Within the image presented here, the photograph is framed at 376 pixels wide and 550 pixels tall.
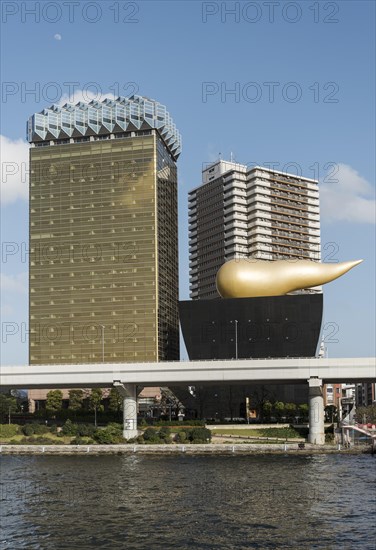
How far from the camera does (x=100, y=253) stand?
633 feet

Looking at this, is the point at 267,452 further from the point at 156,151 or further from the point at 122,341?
the point at 156,151

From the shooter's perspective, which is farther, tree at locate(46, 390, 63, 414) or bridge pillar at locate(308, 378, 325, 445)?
tree at locate(46, 390, 63, 414)

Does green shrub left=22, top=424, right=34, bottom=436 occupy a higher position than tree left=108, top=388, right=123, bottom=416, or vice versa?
tree left=108, top=388, right=123, bottom=416

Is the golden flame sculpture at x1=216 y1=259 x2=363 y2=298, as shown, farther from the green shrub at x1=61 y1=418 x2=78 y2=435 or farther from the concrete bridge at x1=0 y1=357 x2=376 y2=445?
the green shrub at x1=61 y1=418 x2=78 y2=435

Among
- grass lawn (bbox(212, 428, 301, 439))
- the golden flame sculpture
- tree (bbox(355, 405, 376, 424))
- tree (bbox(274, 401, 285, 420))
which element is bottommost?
tree (bbox(355, 405, 376, 424))

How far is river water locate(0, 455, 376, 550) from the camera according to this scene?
43.2m

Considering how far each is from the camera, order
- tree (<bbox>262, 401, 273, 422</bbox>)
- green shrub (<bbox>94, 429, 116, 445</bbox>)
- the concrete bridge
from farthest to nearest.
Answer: tree (<bbox>262, 401, 273, 422</bbox>), the concrete bridge, green shrub (<bbox>94, 429, 116, 445</bbox>)

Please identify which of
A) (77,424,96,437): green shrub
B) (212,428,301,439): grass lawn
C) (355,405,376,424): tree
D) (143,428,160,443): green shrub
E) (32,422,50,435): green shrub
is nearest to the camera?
(143,428,160,443): green shrub

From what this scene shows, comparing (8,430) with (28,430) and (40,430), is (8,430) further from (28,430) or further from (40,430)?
(40,430)

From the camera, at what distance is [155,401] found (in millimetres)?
185750

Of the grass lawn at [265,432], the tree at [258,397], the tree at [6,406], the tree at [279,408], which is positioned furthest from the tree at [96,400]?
the grass lawn at [265,432]

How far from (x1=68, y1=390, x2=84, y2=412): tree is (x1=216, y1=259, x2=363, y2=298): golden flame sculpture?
49384mm

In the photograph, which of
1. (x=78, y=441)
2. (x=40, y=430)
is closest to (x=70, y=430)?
(x=40, y=430)

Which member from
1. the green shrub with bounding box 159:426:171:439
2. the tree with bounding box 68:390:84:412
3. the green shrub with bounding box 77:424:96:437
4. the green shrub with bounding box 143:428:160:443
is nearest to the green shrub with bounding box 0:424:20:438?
the green shrub with bounding box 77:424:96:437
